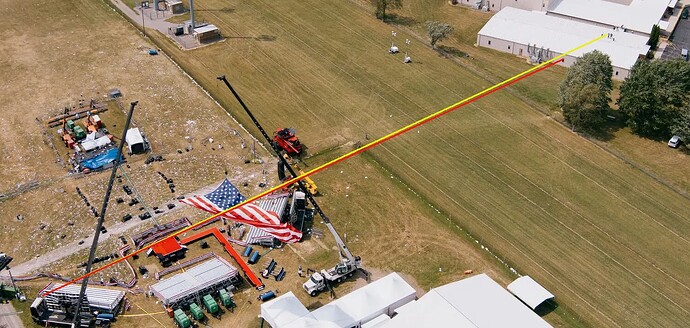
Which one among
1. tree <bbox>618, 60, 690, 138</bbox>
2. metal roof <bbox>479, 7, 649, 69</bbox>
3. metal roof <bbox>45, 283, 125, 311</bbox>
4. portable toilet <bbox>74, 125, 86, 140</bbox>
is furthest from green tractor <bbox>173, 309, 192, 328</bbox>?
metal roof <bbox>479, 7, 649, 69</bbox>

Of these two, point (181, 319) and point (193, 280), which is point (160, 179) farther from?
point (181, 319)

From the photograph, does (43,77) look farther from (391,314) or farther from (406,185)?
(391,314)

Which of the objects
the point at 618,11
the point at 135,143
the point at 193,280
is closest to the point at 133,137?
the point at 135,143

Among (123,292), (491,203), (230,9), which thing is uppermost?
(230,9)

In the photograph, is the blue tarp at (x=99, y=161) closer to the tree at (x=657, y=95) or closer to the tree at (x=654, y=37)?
the tree at (x=657, y=95)

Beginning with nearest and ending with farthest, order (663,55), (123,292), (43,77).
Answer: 1. (123,292)
2. (43,77)
3. (663,55)

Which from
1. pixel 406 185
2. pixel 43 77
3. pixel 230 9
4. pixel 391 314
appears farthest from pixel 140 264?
pixel 230 9
